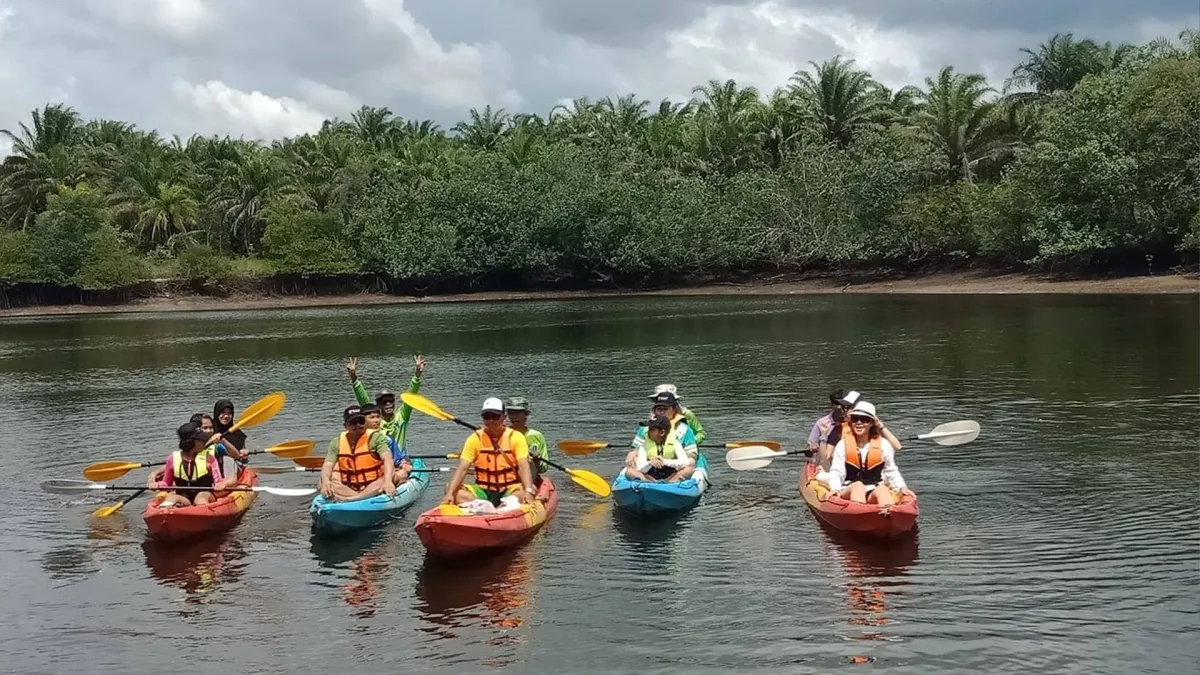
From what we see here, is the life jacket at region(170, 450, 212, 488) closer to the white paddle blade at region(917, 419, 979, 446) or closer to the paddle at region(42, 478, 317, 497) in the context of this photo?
the paddle at region(42, 478, 317, 497)

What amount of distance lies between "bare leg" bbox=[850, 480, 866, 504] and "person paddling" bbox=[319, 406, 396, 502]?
546 centimetres

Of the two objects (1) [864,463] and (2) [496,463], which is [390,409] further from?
(1) [864,463]

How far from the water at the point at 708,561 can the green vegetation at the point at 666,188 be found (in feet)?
87.5

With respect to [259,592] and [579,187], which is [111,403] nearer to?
[259,592]

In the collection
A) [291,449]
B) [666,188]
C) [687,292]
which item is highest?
[666,188]

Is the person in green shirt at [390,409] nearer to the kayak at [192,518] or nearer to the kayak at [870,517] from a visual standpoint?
the kayak at [192,518]

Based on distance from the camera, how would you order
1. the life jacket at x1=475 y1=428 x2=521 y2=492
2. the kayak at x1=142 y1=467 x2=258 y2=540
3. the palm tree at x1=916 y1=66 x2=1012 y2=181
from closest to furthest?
the life jacket at x1=475 y1=428 x2=521 y2=492, the kayak at x1=142 y1=467 x2=258 y2=540, the palm tree at x1=916 y1=66 x2=1012 y2=181

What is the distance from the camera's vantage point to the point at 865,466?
41.5 feet

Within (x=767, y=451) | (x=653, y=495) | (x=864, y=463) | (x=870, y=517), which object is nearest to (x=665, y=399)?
(x=653, y=495)

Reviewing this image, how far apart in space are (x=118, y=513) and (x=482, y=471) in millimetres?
5852

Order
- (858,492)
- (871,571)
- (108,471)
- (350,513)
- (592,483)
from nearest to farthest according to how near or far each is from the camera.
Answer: (871,571) < (858,492) < (350,513) < (592,483) < (108,471)

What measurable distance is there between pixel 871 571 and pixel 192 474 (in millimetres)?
8124

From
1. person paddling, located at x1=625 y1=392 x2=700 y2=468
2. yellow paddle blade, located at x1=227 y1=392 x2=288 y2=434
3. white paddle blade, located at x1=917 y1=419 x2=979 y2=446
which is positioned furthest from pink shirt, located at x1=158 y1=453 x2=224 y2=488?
white paddle blade, located at x1=917 y1=419 x2=979 y2=446

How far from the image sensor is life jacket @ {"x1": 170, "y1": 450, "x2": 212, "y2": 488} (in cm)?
1370
